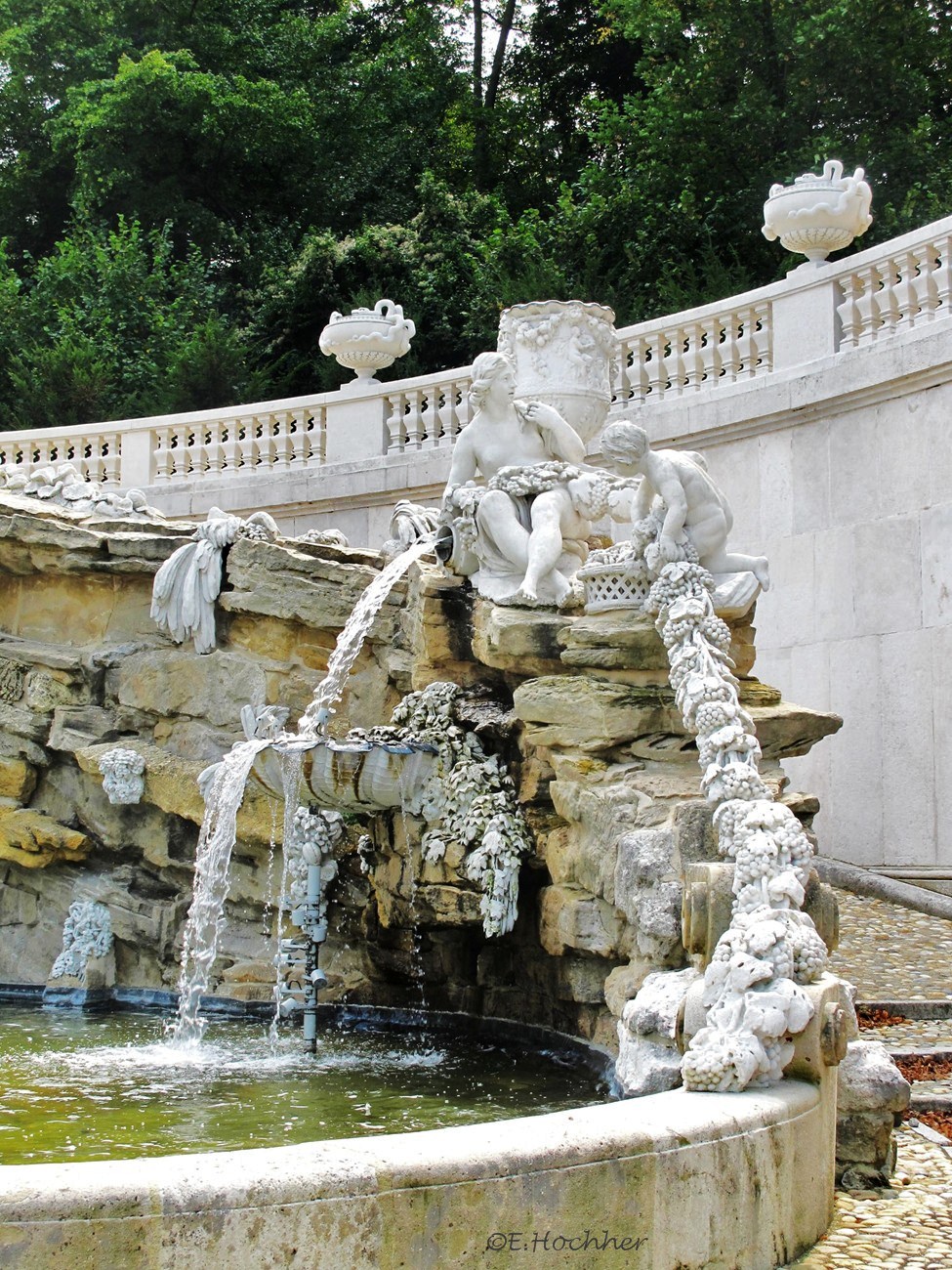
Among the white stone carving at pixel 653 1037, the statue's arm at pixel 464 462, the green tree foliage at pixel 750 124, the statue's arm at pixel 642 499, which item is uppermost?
the green tree foliage at pixel 750 124

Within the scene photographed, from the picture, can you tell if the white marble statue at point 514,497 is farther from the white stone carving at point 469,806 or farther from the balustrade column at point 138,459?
the balustrade column at point 138,459

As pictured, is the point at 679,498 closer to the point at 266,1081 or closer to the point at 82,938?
the point at 266,1081

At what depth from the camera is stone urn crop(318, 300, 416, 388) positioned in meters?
14.1

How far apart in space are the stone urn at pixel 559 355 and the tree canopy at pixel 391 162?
18.4 ft

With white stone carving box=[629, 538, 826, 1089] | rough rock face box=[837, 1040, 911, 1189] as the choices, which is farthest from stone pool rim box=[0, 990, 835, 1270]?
rough rock face box=[837, 1040, 911, 1189]

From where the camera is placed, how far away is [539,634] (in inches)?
311

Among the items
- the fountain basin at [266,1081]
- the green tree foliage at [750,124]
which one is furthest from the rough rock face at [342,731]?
the green tree foliage at [750,124]

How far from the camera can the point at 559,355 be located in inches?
430

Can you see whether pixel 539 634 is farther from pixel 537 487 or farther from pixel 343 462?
pixel 343 462

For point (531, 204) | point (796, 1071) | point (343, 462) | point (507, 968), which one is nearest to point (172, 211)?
point (531, 204)

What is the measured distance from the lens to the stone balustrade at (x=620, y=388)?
11453 mm

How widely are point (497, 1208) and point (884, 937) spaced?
18.0 ft

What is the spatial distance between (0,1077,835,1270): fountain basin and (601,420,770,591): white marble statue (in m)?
3.57

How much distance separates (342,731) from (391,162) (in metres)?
14.1
